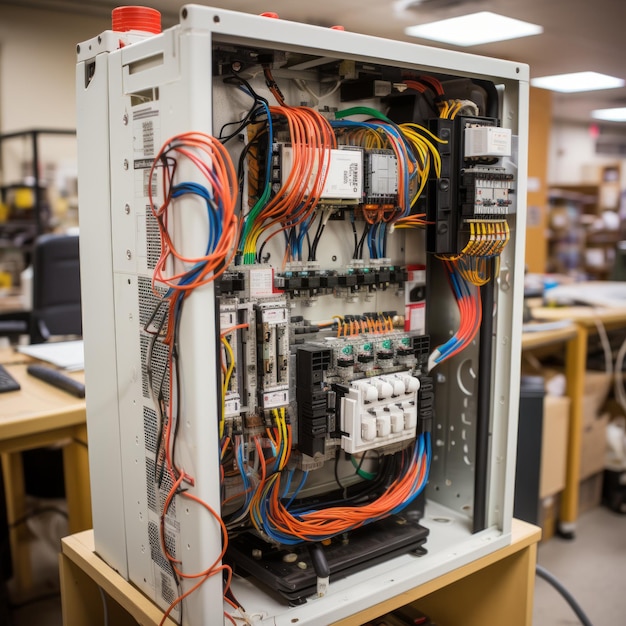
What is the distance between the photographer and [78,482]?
69.3 inches

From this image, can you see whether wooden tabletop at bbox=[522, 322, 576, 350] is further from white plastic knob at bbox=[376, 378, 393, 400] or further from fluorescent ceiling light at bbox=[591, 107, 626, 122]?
fluorescent ceiling light at bbox=[591, 107, 626, 122]

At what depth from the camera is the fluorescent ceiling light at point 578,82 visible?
21.2ft

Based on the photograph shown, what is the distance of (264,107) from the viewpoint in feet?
3.45

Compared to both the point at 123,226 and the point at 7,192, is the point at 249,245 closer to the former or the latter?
the point at 123,226

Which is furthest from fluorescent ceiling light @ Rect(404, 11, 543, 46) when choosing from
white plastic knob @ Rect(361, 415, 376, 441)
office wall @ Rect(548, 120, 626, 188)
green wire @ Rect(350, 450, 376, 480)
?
office wall @ Rect(548, 120, 626, 188)

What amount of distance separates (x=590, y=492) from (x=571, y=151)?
27.5 feet

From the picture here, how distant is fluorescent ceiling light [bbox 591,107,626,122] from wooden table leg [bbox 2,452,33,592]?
850 centimetres

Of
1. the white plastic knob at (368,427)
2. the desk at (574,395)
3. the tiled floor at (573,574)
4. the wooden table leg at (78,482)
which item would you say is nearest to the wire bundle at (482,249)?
the white plastic knob at (368,427)

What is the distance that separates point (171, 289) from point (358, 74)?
1.79ft

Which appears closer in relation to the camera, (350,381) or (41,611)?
(350,381)

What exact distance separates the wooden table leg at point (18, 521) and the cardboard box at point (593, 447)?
7.40 ft

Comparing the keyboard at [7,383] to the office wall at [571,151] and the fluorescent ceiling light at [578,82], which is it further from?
the office wall at [571,151]

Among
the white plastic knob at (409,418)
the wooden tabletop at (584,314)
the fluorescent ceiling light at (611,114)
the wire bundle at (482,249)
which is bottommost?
the wooden tabletop at (584,314)

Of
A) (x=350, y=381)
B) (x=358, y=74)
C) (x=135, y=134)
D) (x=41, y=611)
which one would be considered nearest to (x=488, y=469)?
(x=350, y=381)
